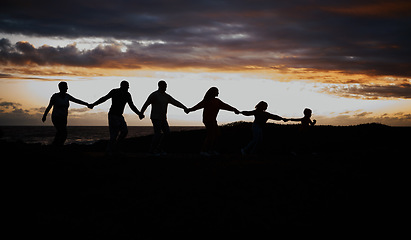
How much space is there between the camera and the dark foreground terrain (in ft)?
20.5

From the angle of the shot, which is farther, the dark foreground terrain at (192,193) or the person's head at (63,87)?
the person's head at (63,87)

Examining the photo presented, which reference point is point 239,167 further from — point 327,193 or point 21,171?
point 21,171

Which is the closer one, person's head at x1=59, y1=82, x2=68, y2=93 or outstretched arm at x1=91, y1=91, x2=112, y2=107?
outstretched arm at x1=91, y1=91, x2=112, y2=107

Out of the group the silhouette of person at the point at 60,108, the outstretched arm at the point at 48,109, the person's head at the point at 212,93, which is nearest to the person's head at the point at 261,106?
the person's head at the point at 212,93

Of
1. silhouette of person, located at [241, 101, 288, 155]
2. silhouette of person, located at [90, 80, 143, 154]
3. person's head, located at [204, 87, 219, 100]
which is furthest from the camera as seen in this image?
silhouette of person, located at [241, 101, 288, 155]

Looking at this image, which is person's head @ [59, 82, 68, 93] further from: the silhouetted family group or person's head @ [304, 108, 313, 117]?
person's head @ [304, 108, 313, 117]

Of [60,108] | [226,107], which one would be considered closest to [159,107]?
[226,107]

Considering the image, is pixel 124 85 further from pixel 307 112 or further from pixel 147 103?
pixel 307 112

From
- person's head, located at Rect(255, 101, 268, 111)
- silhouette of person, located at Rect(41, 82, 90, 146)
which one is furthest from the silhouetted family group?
person's head, located at Rect(255, 101, 268, 111)

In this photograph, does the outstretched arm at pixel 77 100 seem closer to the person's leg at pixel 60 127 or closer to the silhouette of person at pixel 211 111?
the person's leg at pixel 60 127

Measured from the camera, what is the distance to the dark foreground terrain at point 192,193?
6.24m

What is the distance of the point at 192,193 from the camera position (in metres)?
7.85

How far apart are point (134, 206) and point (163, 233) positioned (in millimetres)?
1402

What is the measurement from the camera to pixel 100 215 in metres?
6.59
